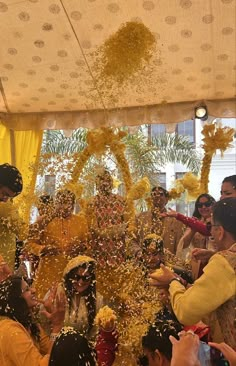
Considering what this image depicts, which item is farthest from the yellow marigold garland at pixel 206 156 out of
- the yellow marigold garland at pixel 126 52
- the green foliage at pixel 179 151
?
the green foliage at pixel 179 151

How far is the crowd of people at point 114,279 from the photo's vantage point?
1229 millimetres

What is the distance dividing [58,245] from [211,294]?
93 cm

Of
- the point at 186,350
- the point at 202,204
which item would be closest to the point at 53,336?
the point at 186,350

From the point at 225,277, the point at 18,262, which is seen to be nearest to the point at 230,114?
the point at 18,262

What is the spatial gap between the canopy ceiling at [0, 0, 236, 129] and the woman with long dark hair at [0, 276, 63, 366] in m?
1.13

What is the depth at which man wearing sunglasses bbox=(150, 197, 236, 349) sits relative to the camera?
1.20 m

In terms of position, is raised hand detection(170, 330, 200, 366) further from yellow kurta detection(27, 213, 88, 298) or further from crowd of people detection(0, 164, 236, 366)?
yellow kurta detection(27, 213, 88, 298)

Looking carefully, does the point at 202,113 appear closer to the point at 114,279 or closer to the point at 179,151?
the point at 114,279

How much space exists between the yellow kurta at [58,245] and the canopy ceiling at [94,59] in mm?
667

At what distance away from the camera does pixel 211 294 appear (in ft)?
3.95

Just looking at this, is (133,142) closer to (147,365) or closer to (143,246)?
(143,246)

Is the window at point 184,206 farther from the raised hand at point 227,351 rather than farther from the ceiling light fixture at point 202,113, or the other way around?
the raised hand at point 227,351

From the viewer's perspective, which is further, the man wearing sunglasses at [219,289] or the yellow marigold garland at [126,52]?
the yellow marigold garland at [126,52]

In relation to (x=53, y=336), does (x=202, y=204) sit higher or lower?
higher
